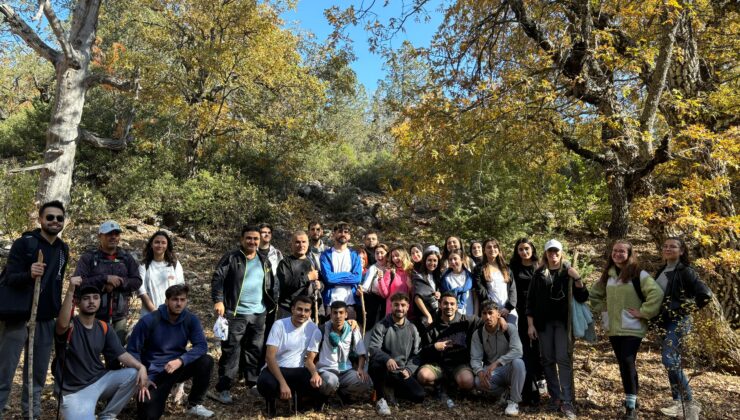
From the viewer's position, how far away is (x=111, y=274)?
13.8 feet

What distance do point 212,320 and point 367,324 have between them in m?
3.34

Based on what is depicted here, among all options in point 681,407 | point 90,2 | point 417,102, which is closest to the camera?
point 681,407

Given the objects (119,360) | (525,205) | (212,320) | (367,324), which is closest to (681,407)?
(367,324)

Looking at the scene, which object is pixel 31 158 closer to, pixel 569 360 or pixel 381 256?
pixel 381 256

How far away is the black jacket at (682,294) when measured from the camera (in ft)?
13.8

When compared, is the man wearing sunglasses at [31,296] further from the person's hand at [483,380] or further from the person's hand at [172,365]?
the person's hand at [483,380]

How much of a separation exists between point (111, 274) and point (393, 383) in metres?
2.87

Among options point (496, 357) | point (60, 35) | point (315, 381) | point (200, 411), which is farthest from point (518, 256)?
point (60, 35)

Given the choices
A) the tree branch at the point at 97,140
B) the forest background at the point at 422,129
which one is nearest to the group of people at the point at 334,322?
the forest background at the point at 422,129

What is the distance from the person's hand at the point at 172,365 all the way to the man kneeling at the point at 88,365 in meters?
0.18

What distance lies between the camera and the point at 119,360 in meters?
3.98

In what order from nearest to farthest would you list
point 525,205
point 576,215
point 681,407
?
1. point 681,407
2. point 525,205
3. point 576,215

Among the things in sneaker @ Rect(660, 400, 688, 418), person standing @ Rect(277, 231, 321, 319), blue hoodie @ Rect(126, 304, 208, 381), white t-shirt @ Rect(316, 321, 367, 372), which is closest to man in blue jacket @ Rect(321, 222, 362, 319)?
person standing @ Rect(277, 231, 321, 319)

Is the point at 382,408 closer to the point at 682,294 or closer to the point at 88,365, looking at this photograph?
the point at 88,365
